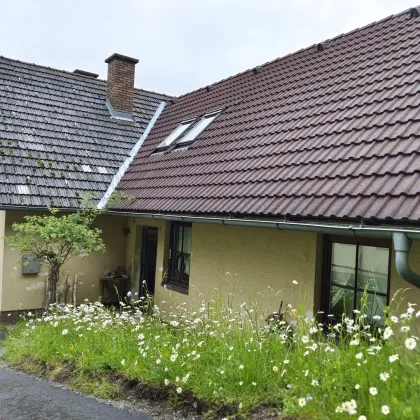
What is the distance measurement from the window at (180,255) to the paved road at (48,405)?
3.98 m

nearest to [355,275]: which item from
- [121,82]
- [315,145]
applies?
[315,145]

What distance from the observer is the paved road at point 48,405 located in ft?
14.1

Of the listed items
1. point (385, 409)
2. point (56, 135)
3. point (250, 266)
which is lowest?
point (385, 409)

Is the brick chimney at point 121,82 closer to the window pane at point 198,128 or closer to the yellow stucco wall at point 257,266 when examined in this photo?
the window pane at point 198,128

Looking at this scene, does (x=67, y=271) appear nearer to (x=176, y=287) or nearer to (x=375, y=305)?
(x=176, y=287)

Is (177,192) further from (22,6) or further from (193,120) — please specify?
(22,6)

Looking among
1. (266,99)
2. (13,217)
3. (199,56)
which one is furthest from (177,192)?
(199,56)

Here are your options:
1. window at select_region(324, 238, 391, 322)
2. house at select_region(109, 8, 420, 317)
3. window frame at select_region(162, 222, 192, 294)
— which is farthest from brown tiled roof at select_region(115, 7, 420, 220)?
window frame at select_region(162, 222, 192, 294)

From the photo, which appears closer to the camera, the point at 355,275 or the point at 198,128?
the point at 355,275

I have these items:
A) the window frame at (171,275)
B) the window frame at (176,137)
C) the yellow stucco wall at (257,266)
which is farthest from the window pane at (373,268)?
the window frame at (176,137)

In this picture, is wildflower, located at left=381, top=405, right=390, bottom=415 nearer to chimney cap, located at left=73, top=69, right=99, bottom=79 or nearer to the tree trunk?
the tree trunk

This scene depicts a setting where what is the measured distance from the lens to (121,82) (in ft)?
44.5

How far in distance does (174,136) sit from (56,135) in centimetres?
307

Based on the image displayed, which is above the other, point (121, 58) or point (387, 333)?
point (121, 58)
